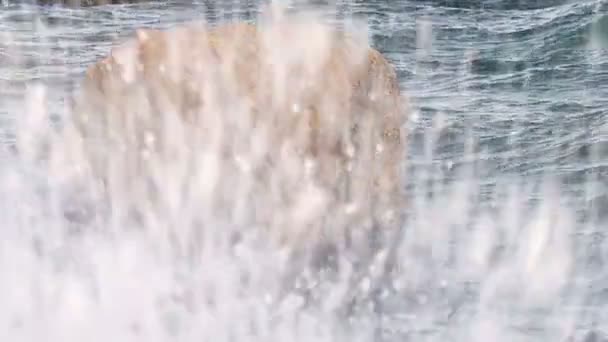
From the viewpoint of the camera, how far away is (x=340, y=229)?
5488mm

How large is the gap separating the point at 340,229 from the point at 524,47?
338 inches

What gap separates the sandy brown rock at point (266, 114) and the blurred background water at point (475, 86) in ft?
2.32

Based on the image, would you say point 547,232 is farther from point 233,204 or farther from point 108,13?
point 108,13

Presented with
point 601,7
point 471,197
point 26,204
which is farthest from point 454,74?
point 26,204

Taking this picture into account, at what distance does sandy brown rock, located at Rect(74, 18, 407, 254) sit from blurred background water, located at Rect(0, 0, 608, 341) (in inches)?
27.9

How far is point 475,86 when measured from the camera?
11766mm

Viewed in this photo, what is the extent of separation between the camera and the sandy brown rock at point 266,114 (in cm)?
539

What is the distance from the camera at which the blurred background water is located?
602 cm

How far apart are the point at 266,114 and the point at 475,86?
669 centimetres

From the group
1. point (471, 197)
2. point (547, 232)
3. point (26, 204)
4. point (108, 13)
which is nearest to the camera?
point (26, 204)

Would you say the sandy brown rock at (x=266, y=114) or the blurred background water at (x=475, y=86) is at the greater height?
the sandy brown rock at (x=266, y=114)

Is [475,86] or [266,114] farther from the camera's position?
[475,86]

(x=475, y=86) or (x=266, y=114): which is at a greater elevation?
(x=266, y=114)

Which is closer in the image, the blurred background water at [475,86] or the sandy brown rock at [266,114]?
the sandy brown rock at [266,114]
